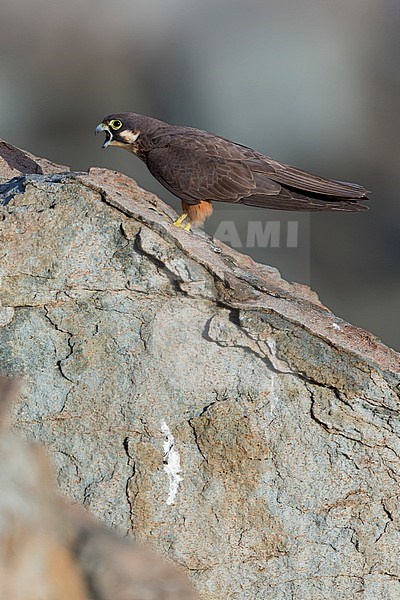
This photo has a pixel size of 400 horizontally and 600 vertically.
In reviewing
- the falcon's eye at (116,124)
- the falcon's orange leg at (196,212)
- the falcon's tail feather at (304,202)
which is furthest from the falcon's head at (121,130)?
the falcon's tail feather at (304,202)

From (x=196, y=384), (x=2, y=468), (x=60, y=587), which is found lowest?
(x=60, y=587)

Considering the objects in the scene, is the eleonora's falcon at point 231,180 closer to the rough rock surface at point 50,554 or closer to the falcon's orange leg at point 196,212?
the falcon's orange leg at point 196,212

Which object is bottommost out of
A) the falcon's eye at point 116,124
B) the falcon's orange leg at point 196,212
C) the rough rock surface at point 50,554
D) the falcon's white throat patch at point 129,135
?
the rough rock surface at point 50,554

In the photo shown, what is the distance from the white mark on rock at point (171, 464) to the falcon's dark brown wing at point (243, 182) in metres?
2.48

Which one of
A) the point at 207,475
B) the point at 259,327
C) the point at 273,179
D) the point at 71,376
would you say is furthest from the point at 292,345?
the point at 273,179

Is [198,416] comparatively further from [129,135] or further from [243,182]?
[129,135]

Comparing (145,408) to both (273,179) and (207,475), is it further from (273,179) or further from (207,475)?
(273,179)

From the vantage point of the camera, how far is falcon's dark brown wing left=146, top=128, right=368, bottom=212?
6.43 meters

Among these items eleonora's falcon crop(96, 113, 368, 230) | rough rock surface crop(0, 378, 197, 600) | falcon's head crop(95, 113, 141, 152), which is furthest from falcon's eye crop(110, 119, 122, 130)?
rough rock surface crop(0, 378, 197, 600)

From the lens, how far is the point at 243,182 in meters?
6.51

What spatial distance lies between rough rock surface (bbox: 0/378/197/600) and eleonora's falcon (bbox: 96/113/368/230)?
4586 millimetres

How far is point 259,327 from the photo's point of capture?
4.32 m

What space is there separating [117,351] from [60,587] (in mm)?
2805

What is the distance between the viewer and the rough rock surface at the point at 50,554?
1611 millimetres
